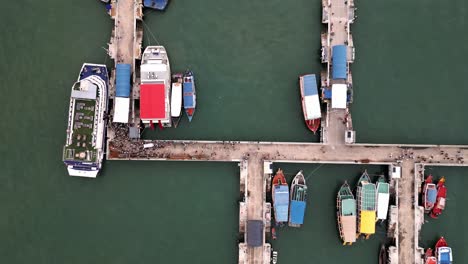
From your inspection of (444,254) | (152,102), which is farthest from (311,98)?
(444,254)

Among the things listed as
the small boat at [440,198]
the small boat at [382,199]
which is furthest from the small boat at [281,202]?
the small boat at [440,198]

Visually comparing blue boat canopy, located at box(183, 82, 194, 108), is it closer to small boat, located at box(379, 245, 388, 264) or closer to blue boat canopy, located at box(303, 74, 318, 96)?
blue boat canopy, located at box(303, 74, 318, 96)

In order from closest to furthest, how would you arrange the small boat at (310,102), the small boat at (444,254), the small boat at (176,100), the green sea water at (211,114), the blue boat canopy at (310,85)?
the small boat at (444,254), the small boat at (310,102), the blue boat canopy at (310,85), the small boat at (176,100), the green sea water at (211,114)

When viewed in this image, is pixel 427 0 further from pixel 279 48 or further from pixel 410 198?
pixel 410 198

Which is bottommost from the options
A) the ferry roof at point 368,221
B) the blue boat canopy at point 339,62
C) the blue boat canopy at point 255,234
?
the blue boat canopy at point 255,234

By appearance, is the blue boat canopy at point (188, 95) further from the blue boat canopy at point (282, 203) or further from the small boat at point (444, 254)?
the small boat at point (444, 254)

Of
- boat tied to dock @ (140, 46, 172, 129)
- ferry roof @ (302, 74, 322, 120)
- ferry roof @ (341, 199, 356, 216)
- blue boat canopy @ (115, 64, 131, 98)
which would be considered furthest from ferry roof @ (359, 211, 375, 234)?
blue boat canopy @ (115, 64, 131, 98)
